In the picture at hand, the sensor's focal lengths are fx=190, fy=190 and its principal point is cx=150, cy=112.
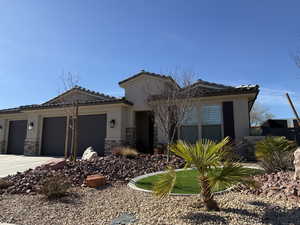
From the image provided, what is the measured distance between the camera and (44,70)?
1309 cm

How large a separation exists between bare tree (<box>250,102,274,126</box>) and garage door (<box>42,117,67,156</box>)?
33.5m

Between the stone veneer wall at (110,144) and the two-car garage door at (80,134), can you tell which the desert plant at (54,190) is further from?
the two-car garage door at (80,134)

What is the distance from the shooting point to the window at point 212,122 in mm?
11781

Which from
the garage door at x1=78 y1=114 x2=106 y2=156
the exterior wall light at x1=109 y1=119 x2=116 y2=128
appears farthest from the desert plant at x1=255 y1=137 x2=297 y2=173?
the garage door at x1=78 y1=114 x2=106 y2=156

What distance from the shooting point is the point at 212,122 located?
39.2 feet

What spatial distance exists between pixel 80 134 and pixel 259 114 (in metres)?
33.9

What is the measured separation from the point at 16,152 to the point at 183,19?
56.7ft

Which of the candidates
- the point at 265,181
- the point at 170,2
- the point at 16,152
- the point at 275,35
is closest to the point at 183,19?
the point at 170,2

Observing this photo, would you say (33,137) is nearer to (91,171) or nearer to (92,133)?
(92,133)

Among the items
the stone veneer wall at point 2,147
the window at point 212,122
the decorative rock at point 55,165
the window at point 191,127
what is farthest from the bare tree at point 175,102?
the stone veneer wall at point 2,147

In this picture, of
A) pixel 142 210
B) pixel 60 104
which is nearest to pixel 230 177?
pixel 142 210

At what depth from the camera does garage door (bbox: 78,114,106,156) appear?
13.9 metres

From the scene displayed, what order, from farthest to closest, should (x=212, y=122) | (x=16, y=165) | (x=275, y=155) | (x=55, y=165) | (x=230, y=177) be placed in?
1. (x=212, y=122)
2. (x=16, y=165)
3. (x=55, y=165)
4. (x=275, y=155)
5. (x=230, y=177)

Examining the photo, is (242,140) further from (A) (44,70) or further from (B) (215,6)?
(A) (44,70)
